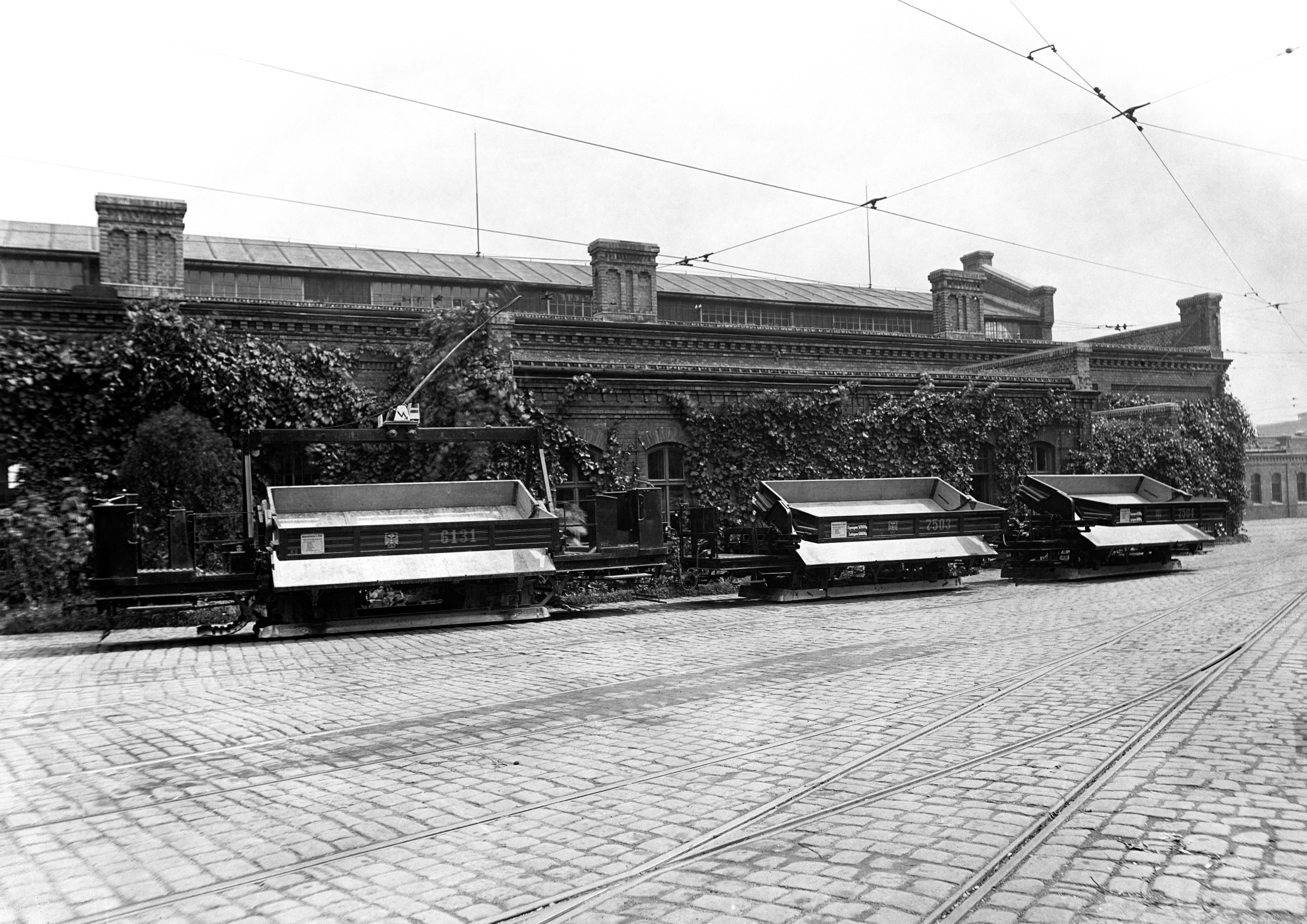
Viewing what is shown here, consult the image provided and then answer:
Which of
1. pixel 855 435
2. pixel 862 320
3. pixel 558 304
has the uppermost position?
pixel 862 320

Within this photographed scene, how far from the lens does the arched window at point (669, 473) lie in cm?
2064

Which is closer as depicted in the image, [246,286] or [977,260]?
[246,286]

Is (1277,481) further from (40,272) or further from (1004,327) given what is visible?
(40,272)

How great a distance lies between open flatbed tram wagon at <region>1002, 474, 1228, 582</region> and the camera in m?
19.5

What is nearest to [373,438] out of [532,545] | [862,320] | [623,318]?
[532,545]

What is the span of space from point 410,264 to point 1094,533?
22587 millimetres

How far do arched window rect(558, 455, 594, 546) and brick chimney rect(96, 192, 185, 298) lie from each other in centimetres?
1099

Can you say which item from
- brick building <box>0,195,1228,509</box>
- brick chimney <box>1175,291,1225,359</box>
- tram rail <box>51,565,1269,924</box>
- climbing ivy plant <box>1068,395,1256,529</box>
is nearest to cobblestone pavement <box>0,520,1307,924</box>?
tram rail <box>51,565,1269,924</box>

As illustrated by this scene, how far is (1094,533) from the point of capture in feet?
63.7

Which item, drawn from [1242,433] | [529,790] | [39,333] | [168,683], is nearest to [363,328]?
[39,333]

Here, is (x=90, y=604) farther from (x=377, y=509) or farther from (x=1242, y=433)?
(x=1242, y=433)

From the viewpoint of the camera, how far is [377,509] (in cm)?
1459

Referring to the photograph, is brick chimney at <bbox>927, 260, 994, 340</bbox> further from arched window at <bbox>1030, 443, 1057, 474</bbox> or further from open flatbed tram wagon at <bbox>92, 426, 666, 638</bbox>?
open flatbed tram wagon at <bbox>92, 426, 666, 638</bbox>

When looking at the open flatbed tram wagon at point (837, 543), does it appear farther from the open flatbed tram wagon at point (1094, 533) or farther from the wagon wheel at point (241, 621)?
the wagon wheel at point (241, 621)
